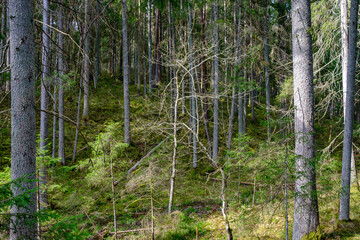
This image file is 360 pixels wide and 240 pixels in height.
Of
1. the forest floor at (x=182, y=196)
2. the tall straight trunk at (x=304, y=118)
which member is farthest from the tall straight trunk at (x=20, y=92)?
the tall straight trunk at (x=304, y=118)

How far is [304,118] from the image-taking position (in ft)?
15.5

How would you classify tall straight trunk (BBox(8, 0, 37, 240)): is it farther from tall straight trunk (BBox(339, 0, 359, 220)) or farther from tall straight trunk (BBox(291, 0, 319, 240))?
tall straight trunk (BBox(339, 0, 359, 220))

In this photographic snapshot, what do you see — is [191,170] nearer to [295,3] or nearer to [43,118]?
[43,118]

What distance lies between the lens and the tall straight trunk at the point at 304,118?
463 cm

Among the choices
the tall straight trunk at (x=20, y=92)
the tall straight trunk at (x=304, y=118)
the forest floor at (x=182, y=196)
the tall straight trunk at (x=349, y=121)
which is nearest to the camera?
the tall straight trunk at (x=20, y=92)

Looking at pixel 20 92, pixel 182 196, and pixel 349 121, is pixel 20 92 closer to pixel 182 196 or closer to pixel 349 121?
pixel 349 121

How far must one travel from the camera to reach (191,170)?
1309 centimetres

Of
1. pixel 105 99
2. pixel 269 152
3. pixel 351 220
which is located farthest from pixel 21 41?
pixel 105 99

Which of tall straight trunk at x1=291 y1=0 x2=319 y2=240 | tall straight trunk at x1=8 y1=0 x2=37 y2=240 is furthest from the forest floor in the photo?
tall straight trunk at x1=8 y1=0 x2=37 y2=240

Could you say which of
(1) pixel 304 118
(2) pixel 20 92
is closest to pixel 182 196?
(1) pixel 304 118

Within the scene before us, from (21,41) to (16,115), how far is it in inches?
34.5

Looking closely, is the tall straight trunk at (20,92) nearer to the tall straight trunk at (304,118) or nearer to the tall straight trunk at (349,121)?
the tall straight trunk at (304,118)

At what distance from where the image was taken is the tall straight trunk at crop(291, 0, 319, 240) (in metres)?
Answer: 4.63

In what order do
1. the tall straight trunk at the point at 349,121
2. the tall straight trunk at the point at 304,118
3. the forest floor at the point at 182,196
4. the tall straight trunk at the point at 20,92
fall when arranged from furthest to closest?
1. the tall straight trunk at the point at 349,121
2. the forest floor at the point at 182,196
3. the tall straight trunk at the point at 304,118
4. the tall straight trunk at the point at 20,92
